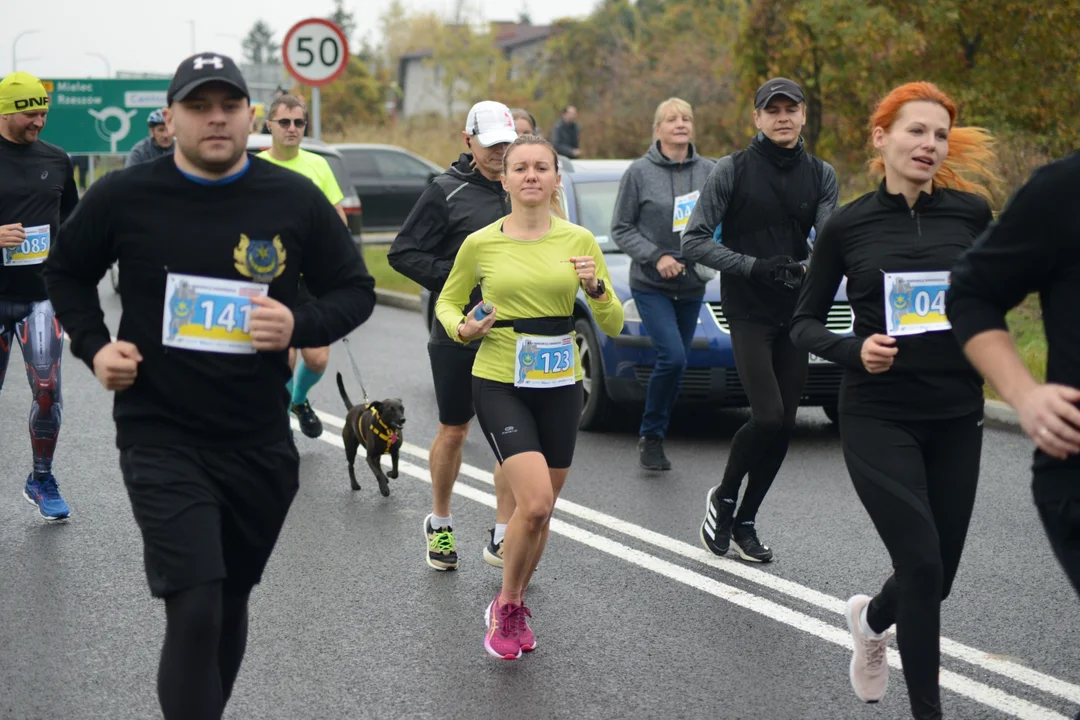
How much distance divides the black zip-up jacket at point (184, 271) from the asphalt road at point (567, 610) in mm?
1371

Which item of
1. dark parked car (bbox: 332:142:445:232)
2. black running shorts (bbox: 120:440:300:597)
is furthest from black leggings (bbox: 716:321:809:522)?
dark parked car (bbox: 332:142:445:232)

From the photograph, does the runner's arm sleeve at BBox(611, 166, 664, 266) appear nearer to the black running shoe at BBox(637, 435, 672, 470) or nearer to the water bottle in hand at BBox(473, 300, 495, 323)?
the black running shoe at BBox(637, 435, 672, 470)

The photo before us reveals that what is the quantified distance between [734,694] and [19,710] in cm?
239

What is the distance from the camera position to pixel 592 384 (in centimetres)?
1019

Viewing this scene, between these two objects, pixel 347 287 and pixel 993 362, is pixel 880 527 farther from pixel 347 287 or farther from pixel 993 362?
pixel 347 287

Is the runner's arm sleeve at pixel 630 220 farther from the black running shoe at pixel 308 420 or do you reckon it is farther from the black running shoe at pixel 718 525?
the black running shoe at pixel 308 420

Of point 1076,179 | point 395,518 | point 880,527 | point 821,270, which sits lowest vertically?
point 395,518

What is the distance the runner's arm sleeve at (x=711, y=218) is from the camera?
6836 millimetres

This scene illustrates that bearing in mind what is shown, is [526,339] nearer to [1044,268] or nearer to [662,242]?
[1044,268]

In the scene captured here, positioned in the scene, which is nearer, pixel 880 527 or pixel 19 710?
pixel 880 527

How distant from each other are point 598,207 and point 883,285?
6.54m

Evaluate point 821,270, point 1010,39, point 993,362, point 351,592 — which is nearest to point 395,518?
Result: point 351,592

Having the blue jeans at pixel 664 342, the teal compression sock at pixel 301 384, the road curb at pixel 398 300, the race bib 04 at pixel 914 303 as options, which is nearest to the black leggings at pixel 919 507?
the race bib 04 at pixel 914 303

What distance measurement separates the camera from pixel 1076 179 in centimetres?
327
